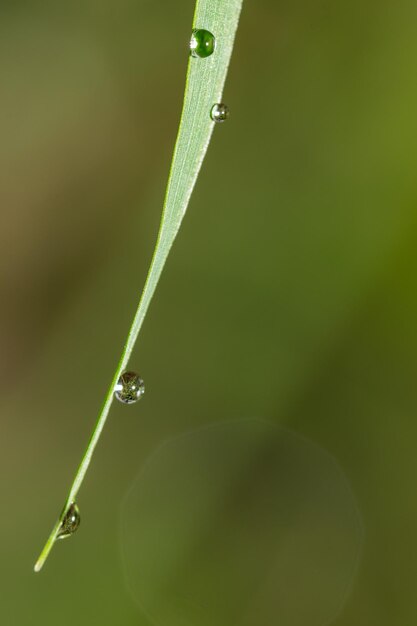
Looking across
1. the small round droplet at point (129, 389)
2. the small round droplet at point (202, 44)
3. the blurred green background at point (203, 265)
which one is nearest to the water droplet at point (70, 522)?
the small round droplet at point (129, 389)

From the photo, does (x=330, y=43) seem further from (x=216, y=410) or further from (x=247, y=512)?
(x=247, y=512)

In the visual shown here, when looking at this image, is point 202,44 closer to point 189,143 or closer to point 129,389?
point 189,143

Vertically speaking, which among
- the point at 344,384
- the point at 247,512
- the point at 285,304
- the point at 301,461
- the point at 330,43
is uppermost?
the point at 330,43

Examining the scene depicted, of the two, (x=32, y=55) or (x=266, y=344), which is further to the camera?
(x=32, y=55)

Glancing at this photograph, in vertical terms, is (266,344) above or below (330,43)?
below

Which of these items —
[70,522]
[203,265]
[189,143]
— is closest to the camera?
[189,143]

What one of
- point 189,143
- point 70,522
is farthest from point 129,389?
point 189,143

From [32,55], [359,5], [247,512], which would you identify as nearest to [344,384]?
[247,512]
